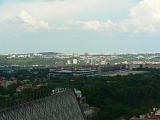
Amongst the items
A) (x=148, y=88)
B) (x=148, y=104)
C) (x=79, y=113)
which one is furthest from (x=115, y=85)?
(x=79, y=113)

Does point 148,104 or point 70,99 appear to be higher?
point 70,99

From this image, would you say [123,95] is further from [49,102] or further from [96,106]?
[49,102]

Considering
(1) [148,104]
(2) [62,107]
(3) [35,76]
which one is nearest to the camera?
(2) [62,107]

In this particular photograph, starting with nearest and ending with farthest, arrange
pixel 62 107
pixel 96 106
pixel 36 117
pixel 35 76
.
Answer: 1. pixel 36 117
2. pixel 62 107
3. pixel 96 106
4. pixel 35 76

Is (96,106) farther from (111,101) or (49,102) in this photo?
(49,102)

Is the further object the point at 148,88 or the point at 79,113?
Answer: the point at 148,88

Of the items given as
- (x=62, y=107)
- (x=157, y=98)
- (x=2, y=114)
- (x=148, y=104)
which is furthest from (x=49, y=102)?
(x=157, y=98)
